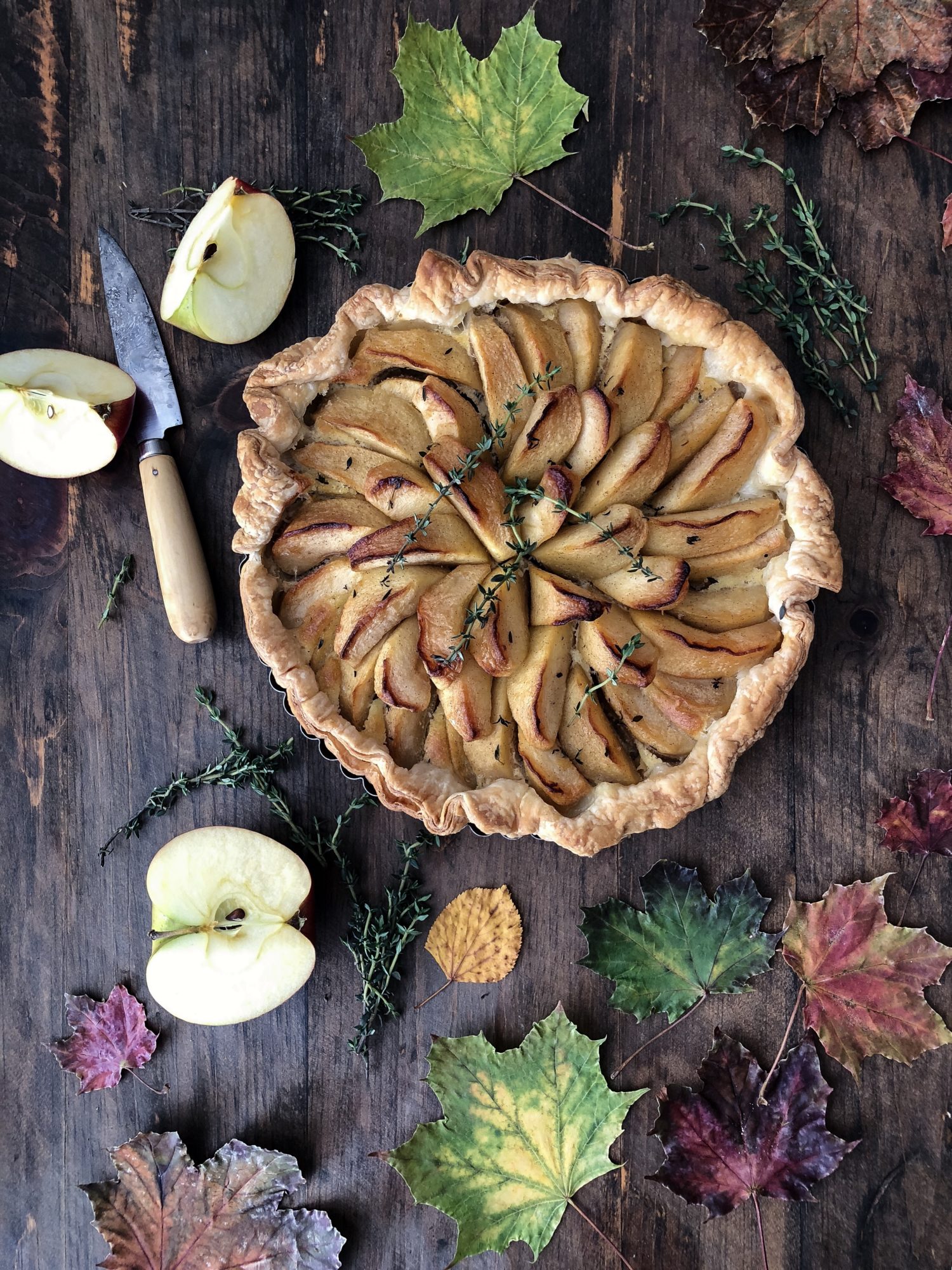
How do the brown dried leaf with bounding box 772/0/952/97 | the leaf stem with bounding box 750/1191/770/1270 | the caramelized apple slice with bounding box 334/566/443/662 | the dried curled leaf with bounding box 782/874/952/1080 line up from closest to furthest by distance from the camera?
the caramelized apple slice with bounding box 334/566/443/662 < the brown dried leaf with bounding box 772/0/952/97 < the dried curled leaf with bounding box 782/874/952/1080 < the leaf stem with bounding box 750/1191/770/1270

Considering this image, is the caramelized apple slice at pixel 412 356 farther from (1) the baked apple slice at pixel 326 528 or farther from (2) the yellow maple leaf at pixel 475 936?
(2) the yellow maple leaf at pixel 475 936

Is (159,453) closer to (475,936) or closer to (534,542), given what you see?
(534,542)

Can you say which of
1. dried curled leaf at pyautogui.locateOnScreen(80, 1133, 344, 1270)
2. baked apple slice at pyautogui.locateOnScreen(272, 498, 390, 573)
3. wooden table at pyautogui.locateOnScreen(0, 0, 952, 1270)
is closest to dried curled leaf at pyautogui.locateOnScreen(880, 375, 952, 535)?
wooden table at pyautogui.locateOnScreen(0, 0, 952, 1270)

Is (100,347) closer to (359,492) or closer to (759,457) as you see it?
(359,492)

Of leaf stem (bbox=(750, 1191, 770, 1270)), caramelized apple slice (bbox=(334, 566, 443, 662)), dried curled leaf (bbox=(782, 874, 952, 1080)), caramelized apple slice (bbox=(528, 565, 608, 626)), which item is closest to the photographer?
caramelized apple slice (bbox=(528, 565, 608, 626))

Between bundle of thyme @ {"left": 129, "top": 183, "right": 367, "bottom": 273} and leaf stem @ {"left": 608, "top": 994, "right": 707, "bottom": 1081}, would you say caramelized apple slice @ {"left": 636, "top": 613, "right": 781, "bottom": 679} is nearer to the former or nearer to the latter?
leaf stem @ {"left": 608, "top": 994, "right": 707, "bottom": 1081}

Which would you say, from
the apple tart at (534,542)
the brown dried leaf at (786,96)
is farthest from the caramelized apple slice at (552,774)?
the brown dried leaf at (786,96)

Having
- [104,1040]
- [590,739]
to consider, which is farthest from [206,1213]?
[590,739]

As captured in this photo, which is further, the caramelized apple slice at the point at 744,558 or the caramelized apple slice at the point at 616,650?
the caramelized apple slice at the point at 744,558
